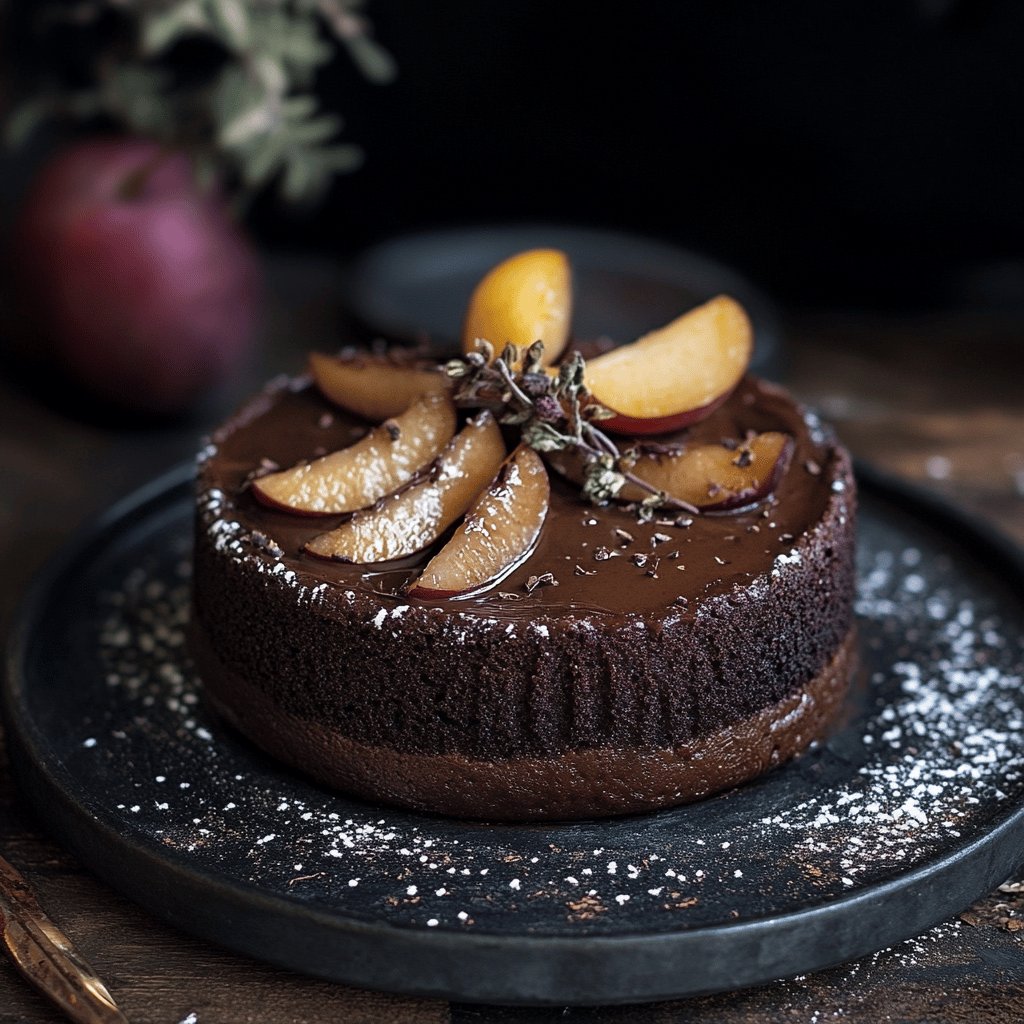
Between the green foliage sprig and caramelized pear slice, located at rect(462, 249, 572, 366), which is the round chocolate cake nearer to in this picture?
caramelized pear slice, located at rect(462, 249, 572, 366)

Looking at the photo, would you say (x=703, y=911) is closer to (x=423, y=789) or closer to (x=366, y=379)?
(x=423, y=789)

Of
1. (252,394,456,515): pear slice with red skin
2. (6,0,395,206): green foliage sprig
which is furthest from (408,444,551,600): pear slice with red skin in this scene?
(6,0,395,206): green foliage sprig

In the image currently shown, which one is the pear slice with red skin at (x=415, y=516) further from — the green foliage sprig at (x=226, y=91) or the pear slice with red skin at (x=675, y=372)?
the green foliage sprig at (x=226, y=91)

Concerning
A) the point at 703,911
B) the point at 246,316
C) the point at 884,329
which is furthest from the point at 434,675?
the point at 884,329

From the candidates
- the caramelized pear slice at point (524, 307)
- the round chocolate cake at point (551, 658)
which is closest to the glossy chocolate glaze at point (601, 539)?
the round chocolate cake at point (551, 658)

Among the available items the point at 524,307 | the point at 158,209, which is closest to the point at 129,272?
the point at 158,209
